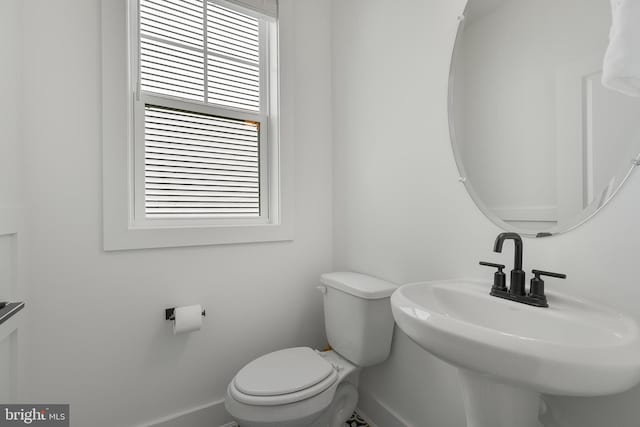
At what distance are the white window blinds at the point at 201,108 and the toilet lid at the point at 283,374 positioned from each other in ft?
2.44

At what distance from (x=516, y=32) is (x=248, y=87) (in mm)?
1231

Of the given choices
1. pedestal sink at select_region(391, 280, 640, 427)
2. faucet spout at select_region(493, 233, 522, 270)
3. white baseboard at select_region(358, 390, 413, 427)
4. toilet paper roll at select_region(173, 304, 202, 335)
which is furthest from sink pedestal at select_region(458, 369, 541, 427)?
toilet paper roll at select_region(173, 304, 202, 335)

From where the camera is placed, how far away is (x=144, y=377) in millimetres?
1314

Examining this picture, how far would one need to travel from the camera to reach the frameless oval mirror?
30.5 inches

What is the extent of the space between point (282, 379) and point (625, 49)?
52.8 inches

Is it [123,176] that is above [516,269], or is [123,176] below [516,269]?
above

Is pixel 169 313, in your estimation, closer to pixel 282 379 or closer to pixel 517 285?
pixel 282 379

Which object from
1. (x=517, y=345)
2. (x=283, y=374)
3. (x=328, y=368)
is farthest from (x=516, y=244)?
(x=283, y=374)

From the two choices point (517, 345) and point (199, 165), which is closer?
point (517, 345)

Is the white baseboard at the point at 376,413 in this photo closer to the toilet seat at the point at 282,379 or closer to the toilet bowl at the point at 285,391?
the toilet bowl at the point at 285,391

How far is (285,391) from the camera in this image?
3.53 feet

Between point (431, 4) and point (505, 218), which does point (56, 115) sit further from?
point (505, 218)

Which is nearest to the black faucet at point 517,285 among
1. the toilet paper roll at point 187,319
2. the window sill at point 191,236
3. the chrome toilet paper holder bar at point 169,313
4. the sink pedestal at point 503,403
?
the sink pedestal at point 503,403

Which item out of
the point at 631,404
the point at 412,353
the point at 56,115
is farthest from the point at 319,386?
the point at 56,115
